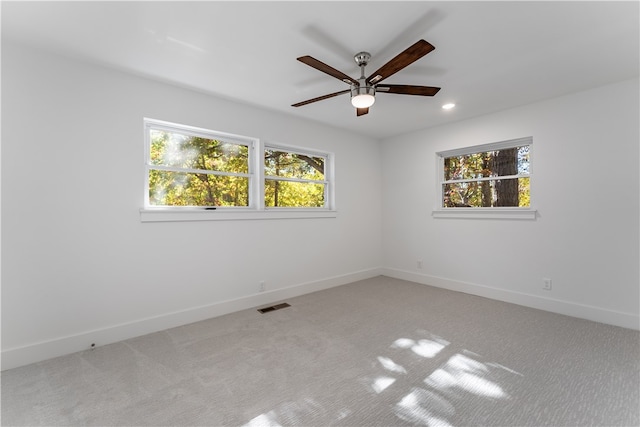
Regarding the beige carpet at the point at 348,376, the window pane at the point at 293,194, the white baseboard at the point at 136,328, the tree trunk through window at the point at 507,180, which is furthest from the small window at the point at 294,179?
the tree trunk through window at the point at 507,180

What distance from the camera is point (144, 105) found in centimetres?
277

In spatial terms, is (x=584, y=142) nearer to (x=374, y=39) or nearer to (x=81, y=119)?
(x=374, y=39)

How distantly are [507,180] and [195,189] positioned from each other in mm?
3930

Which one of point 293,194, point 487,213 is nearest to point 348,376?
point 293,194

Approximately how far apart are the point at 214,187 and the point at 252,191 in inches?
19.1

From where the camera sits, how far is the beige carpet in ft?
5.41

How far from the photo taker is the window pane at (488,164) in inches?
144

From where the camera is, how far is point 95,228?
8.23 ft

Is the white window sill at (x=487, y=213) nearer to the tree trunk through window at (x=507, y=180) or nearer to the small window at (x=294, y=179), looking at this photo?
the tree trunk through window at (x=507, y=180)

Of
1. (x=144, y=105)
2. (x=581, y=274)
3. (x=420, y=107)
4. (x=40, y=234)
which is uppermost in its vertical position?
(x=420, y=107)

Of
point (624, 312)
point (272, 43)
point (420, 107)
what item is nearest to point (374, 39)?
point (272, 43)

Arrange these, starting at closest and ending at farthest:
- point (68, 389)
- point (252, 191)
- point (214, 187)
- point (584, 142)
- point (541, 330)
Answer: point (68, 389)
point (541, 330)
point (584, 142)
point (214, 187)
point (252, 191)

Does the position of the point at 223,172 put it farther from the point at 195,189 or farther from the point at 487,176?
the point at 487,176

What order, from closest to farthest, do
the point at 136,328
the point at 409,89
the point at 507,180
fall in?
the point at 409,89
the point at 136,328
the point at 507,180
